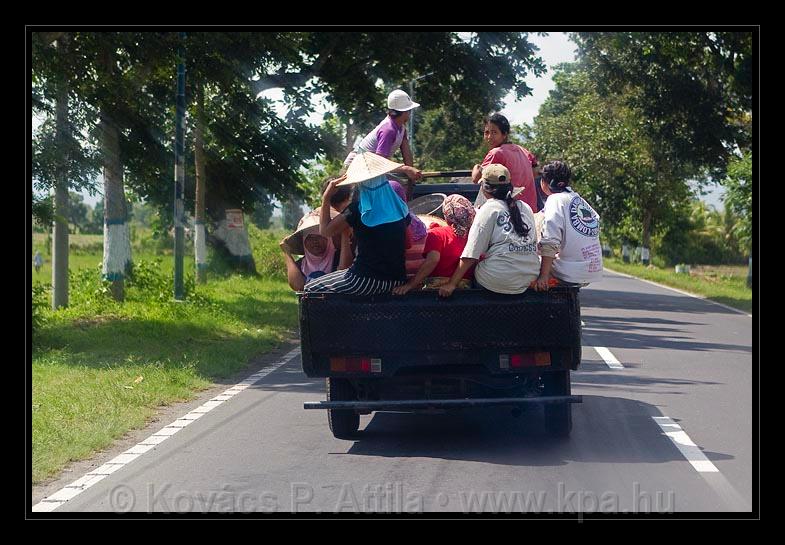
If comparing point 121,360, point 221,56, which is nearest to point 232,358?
point 121,360

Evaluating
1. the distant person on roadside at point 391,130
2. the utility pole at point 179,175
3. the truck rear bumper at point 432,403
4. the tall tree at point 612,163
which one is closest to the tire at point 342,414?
the truck rear bumper at point 432,403

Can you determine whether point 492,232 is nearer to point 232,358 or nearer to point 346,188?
point 346,188

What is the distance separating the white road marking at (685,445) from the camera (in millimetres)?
7906

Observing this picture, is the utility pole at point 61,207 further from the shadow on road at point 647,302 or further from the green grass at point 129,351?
the shadow on road at point 647,302

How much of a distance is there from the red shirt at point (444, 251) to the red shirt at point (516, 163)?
1188 mm

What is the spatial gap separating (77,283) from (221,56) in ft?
28.6

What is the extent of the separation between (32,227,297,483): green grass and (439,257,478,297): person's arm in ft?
9.28

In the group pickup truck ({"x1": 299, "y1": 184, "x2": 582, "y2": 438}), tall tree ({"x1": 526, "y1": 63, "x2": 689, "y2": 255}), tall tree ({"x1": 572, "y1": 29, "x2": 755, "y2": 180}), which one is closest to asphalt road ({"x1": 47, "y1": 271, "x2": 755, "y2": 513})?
pickup truck ({"x1": 299, "y1": 184, "x2": 582, "y2": 438})

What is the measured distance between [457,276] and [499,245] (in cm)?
38

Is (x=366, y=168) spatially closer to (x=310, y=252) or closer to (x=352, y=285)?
(x=352, y=285)

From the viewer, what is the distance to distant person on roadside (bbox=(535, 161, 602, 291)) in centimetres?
873

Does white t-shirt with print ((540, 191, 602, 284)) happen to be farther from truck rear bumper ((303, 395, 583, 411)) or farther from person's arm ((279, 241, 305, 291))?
person's arm ((279, 241, 305, 291))

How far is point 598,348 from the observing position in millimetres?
16500
